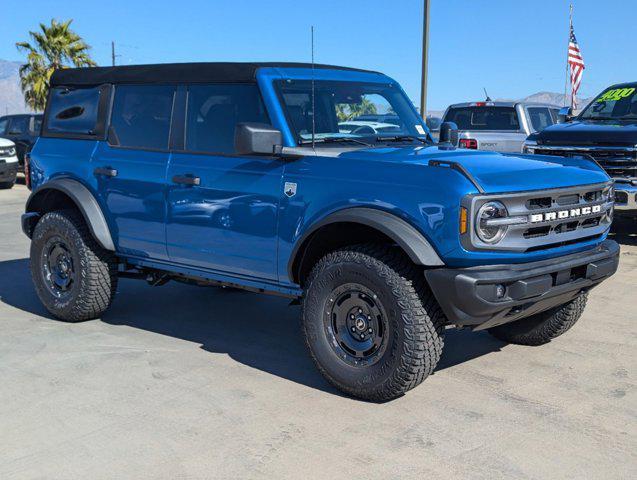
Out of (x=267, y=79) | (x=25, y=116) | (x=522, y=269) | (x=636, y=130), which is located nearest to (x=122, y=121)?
(x=267, y=79)

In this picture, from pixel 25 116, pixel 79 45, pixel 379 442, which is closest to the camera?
pixel 379 442

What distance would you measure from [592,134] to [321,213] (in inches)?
261

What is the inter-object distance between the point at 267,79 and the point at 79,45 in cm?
3994

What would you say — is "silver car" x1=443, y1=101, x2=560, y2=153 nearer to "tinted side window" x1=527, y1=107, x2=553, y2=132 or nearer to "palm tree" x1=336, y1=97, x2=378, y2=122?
"tinted side window" x1=527, y1=107, x2=553, y2=132

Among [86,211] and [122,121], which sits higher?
[122,121]

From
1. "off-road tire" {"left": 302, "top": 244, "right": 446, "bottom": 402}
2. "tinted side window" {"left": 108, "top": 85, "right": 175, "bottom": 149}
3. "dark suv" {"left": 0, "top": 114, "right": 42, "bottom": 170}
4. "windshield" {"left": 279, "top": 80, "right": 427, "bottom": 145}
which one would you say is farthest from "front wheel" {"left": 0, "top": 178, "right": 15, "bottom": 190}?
"off-road tire" {"left": 302, "top": 244, "right": 446, "bottom": 402}

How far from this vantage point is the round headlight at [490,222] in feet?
13.7

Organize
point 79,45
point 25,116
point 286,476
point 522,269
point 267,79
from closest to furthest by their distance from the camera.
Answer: point 286,476 < point 522,269 < point 267,79 < point 25,116 < point 79,45

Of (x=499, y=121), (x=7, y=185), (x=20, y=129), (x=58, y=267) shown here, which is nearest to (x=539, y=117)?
(x=499, y=121)

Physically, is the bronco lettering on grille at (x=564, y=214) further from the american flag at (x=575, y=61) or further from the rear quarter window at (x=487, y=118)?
the american flag at (x=575, y=61)

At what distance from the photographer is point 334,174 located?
4633 mm

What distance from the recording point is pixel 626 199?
969 centimetres

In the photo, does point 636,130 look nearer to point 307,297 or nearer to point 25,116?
point 307,297

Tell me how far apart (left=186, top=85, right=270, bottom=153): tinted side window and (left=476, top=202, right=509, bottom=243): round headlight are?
1591 millimetres
